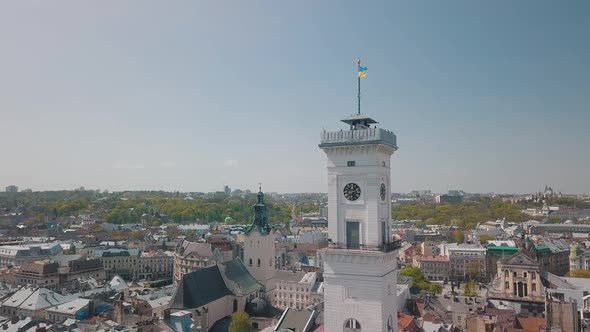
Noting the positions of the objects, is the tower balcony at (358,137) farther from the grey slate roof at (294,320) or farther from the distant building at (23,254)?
the distant building at (23,254)

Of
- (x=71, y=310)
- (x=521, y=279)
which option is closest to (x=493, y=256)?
(x=521, y=279)

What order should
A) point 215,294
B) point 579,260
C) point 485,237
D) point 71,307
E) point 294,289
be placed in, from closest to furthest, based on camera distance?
1. point 215,294
2. point 71,307
3. point 294,289
4. point 579,260
5. point 485,237

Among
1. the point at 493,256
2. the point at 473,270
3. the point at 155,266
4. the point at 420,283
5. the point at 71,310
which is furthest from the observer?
the point at 155,266

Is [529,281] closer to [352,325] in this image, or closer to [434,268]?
[434,268]

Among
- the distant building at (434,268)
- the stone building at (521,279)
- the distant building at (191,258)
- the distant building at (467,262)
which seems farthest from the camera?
the distant building at (434,268)

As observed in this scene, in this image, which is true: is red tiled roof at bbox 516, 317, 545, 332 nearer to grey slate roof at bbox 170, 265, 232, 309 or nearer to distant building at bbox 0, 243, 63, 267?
grey slate roof at bbox 170, 265, 232, 309

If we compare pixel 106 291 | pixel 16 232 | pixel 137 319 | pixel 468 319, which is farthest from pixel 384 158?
pixel 16 232

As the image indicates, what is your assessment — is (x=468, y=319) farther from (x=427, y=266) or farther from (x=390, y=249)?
(x=427, y=266)

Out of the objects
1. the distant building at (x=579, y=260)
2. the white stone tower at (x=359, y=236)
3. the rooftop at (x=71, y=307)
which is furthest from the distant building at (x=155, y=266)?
the white stone tower at (x=359, y=236)
